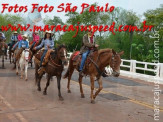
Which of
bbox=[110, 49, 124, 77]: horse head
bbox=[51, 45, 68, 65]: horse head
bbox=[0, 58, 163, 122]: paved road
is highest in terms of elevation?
bbox=[51, 45, 68, 65]: horse head

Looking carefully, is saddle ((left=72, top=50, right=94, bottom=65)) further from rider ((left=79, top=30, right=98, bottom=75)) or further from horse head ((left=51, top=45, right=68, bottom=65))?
horse head ((left=51, top=45, right=68, bottom=65))

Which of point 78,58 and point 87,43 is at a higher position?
point 87,43

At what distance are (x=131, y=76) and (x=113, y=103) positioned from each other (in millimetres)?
8303

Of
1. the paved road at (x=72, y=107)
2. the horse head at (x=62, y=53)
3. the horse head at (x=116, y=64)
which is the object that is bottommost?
the paved road at (x=72, y=107)

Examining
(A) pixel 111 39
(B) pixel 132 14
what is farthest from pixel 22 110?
(B) pixel 132 14

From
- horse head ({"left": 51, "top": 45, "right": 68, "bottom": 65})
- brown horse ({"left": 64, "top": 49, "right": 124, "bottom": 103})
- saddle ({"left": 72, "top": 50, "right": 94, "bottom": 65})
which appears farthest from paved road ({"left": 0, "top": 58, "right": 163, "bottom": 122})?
horse head ({"left": 51, "top": 45, "right": 68, "bottom": 65})

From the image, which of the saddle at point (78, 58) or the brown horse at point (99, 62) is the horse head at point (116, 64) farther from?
the saddle at point (78, 58)

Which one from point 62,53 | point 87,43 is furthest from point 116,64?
point 62,53

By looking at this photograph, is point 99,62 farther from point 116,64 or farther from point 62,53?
point 62,53

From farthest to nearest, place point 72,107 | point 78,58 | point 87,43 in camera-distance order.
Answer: point 78,58 → point 87,43 → point 72,107

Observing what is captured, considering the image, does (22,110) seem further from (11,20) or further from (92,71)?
(11,20)

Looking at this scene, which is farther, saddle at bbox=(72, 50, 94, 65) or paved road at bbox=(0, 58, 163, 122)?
saddle at bbox=(72, 50, 94, 65)

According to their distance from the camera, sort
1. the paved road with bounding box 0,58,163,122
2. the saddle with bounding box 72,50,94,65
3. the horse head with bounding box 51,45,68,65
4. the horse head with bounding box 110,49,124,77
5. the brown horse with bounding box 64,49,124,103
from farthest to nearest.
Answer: the saddle with bounding box 72,50,94,65, the horse head with bounding box 51,45,68,65, the brown horse with bounding box 64,49,124,103, the horse head with bounding box 110,49,124,77, the paved road with bounding box 0,58,163,122

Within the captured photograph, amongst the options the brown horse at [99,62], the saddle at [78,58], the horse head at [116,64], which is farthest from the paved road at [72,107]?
the saddle at [78,58]
